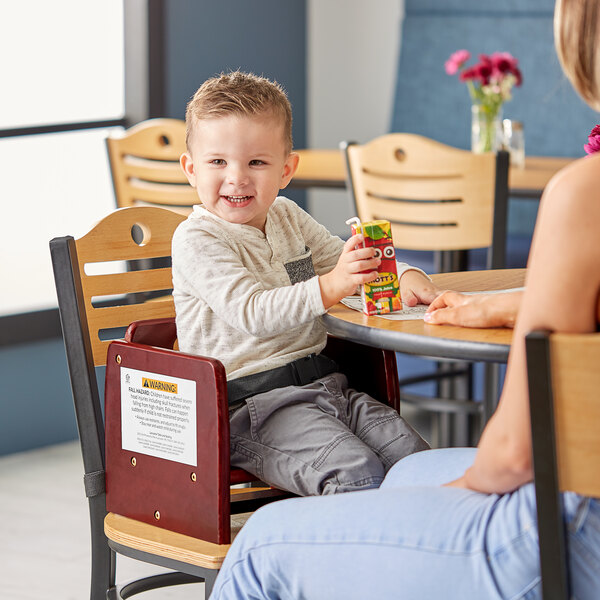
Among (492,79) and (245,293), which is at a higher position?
(492,79)

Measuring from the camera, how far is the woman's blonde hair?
103cm

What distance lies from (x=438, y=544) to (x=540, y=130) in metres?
3.20

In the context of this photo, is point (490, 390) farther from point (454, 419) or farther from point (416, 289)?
point (416, 289)

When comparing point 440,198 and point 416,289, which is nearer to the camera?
point 416,289

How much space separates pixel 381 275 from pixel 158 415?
1.19 feet

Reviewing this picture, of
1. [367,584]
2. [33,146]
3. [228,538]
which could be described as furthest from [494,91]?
[367,584]

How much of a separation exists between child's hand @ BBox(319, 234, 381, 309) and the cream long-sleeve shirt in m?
0.04

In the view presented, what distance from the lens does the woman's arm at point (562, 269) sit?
979mm

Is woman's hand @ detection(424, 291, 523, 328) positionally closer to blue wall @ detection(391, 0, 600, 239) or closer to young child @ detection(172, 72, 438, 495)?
young child @ detection(172, 72, 438, 495)

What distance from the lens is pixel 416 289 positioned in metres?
1.68

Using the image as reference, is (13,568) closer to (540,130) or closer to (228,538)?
(228,538)

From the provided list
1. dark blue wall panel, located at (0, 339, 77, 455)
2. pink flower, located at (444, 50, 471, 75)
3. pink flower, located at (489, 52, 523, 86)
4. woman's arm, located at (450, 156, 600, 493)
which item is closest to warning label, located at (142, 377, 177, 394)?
woman's arm, located at (450, 156, 600, 493)

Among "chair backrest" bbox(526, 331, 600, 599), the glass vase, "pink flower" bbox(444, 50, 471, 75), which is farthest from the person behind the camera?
"pink flower" bbox(444, 50, 471, 75)

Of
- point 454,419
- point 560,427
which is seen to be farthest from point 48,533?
point 560,427
